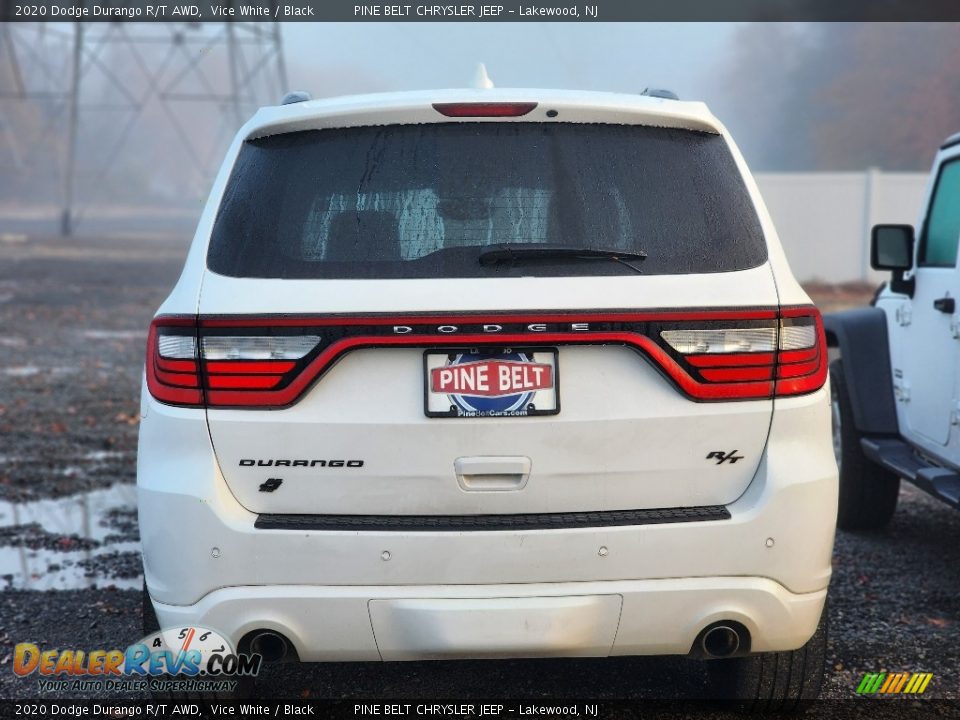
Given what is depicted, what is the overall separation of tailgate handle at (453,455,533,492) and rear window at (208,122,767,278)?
479 mm

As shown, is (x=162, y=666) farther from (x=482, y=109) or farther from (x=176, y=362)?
(x=482, y=109)

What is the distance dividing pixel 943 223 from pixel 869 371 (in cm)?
80

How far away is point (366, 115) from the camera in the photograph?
3180mm

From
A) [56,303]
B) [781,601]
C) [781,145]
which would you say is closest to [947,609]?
[781,601]

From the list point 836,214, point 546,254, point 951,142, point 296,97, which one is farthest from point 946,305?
point 836,214

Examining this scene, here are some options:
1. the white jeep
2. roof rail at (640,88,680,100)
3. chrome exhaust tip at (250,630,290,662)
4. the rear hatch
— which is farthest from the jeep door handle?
chrome exhaust tip at (250,630,290,662)

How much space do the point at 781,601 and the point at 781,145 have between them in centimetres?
6246

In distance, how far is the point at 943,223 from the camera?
5395mm

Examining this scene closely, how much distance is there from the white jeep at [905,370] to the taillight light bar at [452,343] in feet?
6.75

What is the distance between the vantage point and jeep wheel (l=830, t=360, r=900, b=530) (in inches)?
229

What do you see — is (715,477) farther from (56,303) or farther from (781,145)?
(781,145)

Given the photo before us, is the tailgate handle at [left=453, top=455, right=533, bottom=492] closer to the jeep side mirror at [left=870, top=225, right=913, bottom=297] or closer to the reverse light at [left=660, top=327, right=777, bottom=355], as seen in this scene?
the reverse light at [left=660, top=327, right=777, bottom=355]

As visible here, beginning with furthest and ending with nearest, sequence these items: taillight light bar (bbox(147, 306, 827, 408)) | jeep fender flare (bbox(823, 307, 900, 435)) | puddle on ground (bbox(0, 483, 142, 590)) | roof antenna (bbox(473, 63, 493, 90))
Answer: jeep fender flare (bbox(823, 307, 900, 435))
puddle on ground (bbox(0, 483, 142, 590))
roof antenna (bbox(473, 63, 493, 90))
taillight light bar (bbox(147, 306, 827, 408))

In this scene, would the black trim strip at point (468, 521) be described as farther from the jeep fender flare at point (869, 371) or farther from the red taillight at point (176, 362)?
the jeep fender flare at point (869, 371)
